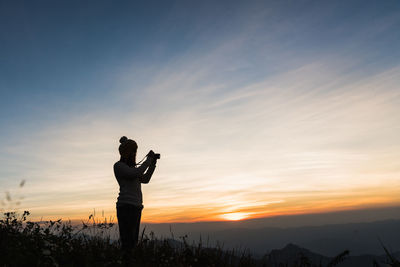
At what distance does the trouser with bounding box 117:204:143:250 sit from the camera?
18.1 ft

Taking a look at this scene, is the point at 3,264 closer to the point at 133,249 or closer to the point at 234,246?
the point at 133,249

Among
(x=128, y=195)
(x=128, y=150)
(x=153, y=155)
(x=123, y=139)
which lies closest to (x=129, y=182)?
(x=128, y=195)

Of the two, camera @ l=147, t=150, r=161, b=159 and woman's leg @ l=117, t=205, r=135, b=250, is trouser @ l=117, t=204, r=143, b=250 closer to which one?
woman's leg @ l=117, t=205, r=135, b=250

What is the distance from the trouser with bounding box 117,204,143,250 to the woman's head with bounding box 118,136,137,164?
0.86 m

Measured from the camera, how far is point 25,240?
19.8 ft

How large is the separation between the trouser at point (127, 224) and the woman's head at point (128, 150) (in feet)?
2.83

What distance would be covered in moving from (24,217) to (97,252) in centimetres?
291

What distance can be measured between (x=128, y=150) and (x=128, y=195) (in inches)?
32.5

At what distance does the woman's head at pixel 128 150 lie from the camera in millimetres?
5836

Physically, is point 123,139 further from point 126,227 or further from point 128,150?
point 126,227

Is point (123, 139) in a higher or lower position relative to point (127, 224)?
higher

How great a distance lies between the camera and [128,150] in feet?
19.2

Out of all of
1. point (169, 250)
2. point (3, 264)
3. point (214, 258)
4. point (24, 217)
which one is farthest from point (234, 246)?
point (24, 217)

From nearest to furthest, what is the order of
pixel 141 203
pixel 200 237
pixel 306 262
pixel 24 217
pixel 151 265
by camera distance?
pixel 306 262, pixel 151 265, pixel 141 203, pixel 200 237, pixel 24 217
